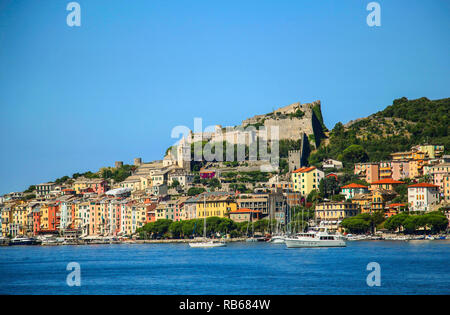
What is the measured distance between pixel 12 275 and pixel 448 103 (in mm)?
65312

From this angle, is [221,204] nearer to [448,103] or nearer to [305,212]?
[305,212]

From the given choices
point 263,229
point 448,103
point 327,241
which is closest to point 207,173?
point 263,229

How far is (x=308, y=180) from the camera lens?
74.4m

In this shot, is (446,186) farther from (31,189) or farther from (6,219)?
(31,189)

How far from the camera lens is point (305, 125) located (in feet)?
297

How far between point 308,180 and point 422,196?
13385 millimetres

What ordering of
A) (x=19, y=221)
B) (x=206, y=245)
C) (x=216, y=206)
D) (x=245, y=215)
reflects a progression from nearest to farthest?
(x=206, y=245), (x=245, y=215), (x=216, y=206), (x=19, y=221)

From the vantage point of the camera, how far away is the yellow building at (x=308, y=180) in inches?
2923

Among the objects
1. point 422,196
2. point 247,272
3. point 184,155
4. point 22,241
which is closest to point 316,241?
point 247,272

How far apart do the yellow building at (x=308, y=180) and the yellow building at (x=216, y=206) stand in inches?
269

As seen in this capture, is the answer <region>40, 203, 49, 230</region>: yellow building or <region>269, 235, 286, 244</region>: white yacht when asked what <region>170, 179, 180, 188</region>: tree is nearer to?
<region>40, 203, 49, 230</region>: yellow building

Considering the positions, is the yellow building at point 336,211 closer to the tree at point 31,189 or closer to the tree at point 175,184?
the tree at point 175,184

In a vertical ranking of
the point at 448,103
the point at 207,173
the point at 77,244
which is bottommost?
the point at 77,244

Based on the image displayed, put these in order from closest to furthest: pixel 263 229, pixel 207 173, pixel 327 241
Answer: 1. pixel 327 241
2. pixel 263 229
3. pixel 207 173
